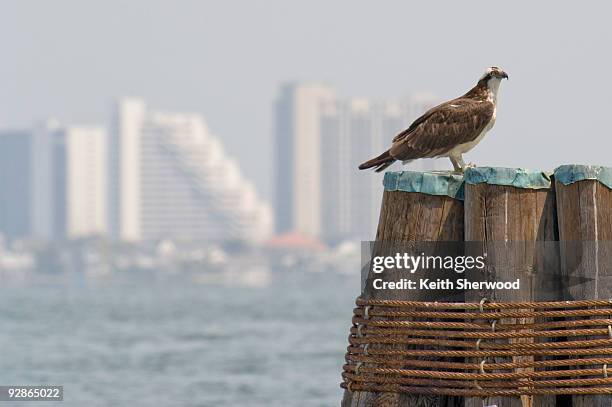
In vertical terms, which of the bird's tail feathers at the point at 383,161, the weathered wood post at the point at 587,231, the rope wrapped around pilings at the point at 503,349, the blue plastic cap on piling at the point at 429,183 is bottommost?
the rope wrapped around pilings at the point at 503,349

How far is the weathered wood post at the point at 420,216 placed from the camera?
6625 mm

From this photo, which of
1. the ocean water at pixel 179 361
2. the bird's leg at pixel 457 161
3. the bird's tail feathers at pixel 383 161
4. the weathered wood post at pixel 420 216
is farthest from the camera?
the ocean water at pixel 179 361

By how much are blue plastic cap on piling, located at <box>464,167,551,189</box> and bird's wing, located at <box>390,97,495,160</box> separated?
6.73ft

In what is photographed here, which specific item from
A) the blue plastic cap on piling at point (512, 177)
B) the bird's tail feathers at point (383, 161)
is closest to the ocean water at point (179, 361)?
the bird's tail feathers at point (383, 161)

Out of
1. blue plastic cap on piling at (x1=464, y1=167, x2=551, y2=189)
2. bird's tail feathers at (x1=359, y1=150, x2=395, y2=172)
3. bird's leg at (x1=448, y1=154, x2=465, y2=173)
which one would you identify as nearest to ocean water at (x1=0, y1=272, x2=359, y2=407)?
bird's leg at (x1=448, y1=154, x2=465, y2=173)

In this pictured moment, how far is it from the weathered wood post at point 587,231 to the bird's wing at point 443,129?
2184 mm

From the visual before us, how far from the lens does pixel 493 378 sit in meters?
6.43

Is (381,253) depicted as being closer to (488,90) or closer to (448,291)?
(448,291)

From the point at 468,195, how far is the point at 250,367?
3784 cm

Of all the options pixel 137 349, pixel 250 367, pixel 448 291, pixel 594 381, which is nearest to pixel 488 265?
pixel 448 291

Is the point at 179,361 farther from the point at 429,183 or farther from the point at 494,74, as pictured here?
the point at 429,183

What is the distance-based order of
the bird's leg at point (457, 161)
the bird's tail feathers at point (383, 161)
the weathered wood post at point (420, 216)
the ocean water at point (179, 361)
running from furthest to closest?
the ocean water at point (179, 361), the bird's leg at point (457, 161), the bird's tail feathers at point (383, 161), the weathered wood post at point (420, 216)

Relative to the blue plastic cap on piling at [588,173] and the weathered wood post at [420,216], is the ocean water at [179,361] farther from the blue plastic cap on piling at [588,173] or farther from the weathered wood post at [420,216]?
the blue plastic cap on piling at [588,173]

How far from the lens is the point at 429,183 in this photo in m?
6.64
